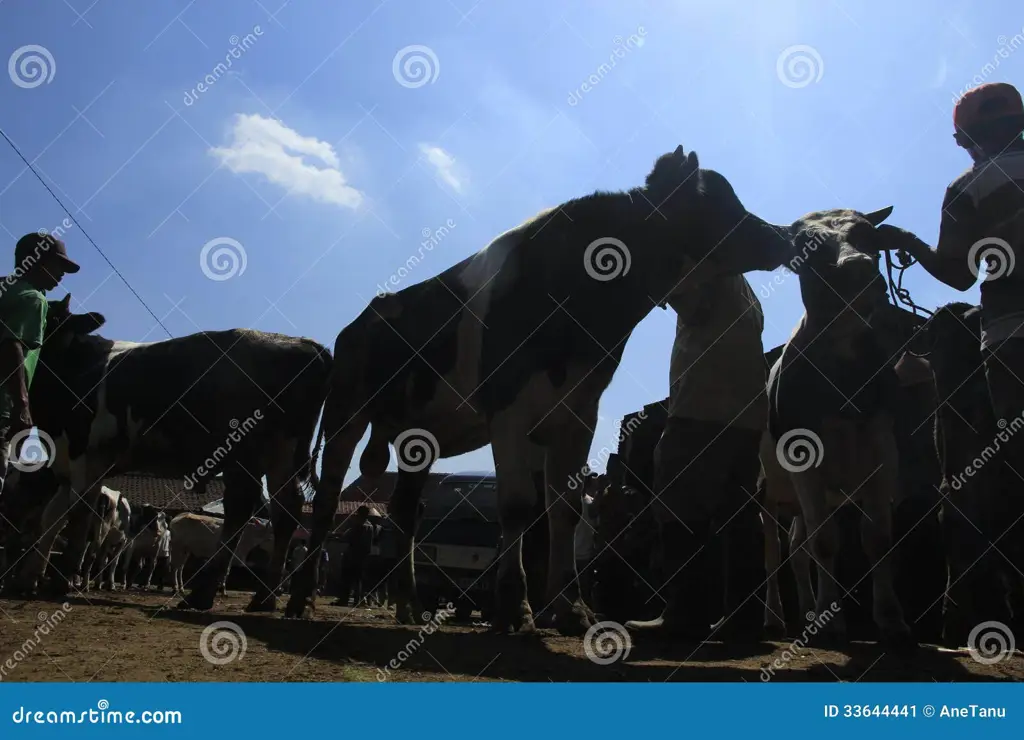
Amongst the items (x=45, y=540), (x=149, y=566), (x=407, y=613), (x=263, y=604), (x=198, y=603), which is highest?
(x=407, y=613)

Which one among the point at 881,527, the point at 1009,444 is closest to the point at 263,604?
the point at 881,527

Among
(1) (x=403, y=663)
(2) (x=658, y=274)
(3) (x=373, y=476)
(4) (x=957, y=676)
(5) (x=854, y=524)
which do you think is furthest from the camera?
(3) (x=373, y=476)

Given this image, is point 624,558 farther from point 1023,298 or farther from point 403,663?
point 1023,298

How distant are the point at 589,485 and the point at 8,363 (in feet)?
30.7

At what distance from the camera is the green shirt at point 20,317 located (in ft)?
16.5

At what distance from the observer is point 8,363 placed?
505 centimetres

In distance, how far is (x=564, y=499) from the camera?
6.02 metres

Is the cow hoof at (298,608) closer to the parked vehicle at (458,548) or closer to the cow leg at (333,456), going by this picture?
the cow leg at (333,456)

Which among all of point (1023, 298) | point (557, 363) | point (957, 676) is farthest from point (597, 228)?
point (957, 676)

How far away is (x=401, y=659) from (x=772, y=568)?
5.04 m

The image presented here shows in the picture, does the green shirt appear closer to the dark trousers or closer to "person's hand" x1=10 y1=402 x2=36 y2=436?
"person's hand" x1=10 y1=402 x2=36 y2=436

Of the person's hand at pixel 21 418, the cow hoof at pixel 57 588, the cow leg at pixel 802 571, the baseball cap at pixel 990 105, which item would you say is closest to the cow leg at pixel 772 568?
the cow leg at pixel 802 571

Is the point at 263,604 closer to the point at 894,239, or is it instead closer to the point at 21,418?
the point at 21,418

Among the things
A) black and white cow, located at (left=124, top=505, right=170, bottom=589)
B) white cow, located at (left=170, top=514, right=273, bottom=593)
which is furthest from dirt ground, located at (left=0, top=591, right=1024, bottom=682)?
black and white cow, located at (left=124, top=505, right=170, bottom=589)
